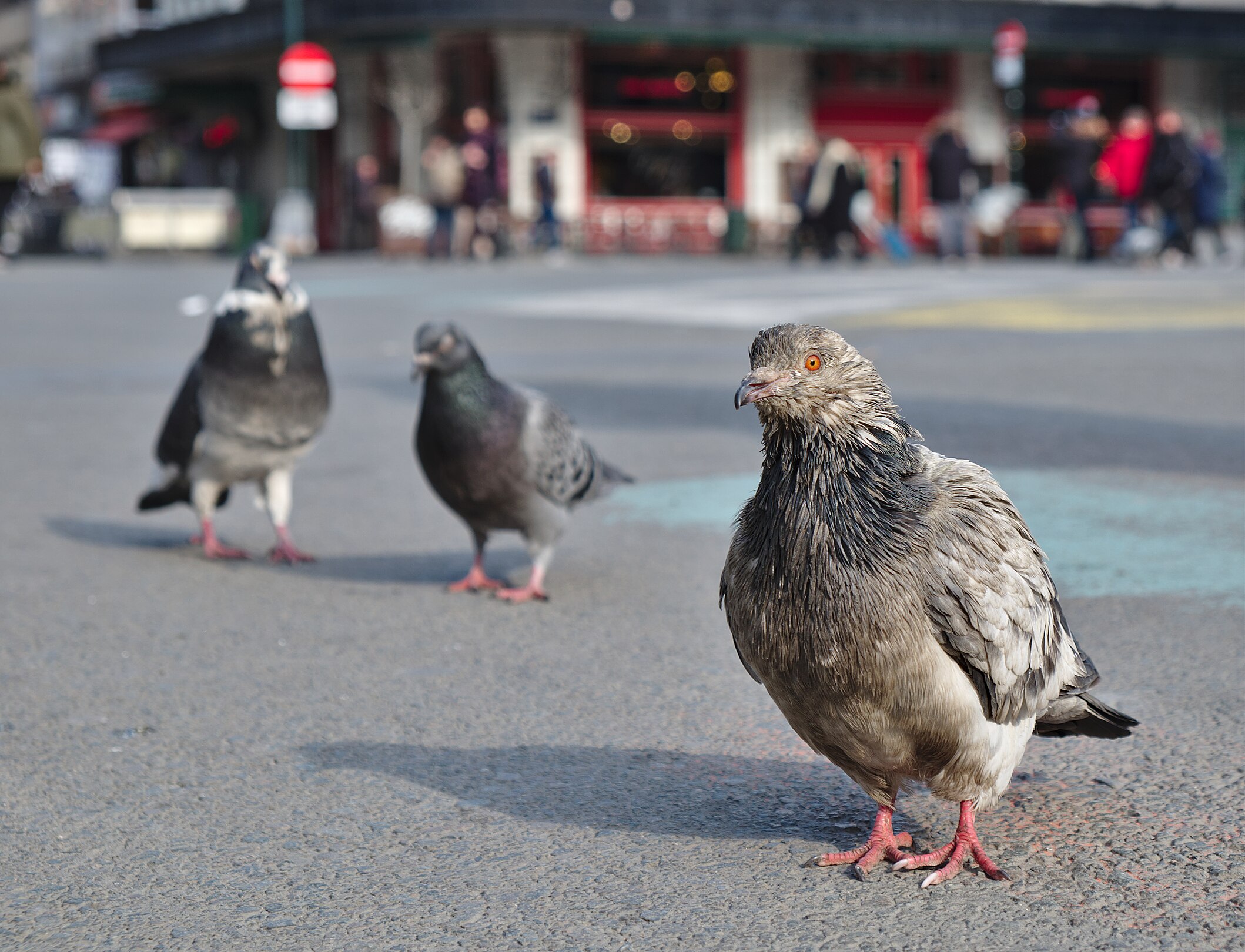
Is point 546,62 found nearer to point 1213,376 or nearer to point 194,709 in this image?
point 1213,376

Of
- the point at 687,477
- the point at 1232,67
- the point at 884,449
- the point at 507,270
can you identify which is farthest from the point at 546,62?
the point at 884,449

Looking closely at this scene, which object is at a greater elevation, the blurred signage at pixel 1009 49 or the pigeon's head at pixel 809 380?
the blurred signage at pixel 1009 49

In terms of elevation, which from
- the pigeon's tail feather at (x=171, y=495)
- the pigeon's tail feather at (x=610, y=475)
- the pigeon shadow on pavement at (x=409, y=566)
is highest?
the pigeon's tail feather at (x=610, y=475)

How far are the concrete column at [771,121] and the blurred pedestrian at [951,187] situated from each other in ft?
35.8

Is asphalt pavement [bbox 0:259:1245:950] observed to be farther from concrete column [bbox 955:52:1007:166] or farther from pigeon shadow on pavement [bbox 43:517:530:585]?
concrete column [bbox 955:52:1007:166]

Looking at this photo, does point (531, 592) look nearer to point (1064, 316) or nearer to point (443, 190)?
point (1064, 316)

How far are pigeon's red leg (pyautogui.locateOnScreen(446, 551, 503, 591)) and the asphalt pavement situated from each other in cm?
7

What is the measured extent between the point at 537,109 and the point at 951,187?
12.6 meters

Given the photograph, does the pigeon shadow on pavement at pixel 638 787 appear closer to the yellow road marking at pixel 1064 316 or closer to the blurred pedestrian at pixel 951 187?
the yellow road marking at pixel 1064 316

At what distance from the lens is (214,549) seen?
6.70 meters

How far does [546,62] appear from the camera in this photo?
118 ft

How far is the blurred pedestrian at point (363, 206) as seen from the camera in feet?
119

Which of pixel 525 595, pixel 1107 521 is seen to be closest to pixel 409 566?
pixel 525 595

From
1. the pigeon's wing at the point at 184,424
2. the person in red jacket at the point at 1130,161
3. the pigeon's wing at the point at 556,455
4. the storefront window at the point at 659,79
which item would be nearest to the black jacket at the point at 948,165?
the person in red jacket at the point at 1130,161
